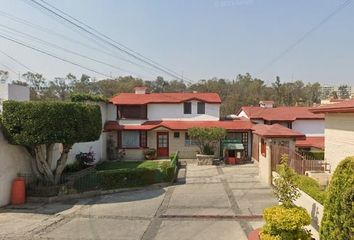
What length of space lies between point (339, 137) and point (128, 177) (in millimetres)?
10505

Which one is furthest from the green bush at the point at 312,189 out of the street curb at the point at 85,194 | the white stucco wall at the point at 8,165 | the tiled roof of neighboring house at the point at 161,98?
the tiled roof of neighboring house at the point at 161,98

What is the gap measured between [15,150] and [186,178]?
10.1 meters

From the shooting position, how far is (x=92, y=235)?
12.2 m

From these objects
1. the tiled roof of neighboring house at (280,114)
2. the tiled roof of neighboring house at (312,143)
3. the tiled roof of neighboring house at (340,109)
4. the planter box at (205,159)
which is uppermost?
the tiled roof of neighboring house at (280,114)

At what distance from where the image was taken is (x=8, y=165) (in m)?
16.6

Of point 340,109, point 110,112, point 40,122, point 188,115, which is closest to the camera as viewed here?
point 340,109

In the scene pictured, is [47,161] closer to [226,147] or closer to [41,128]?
[41,128]

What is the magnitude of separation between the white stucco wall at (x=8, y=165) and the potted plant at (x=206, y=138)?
13126mm

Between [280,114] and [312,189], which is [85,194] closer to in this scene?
[312,189]

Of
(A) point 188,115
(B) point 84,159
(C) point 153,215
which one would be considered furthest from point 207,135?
(C) point 153,215

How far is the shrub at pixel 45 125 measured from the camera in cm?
1594

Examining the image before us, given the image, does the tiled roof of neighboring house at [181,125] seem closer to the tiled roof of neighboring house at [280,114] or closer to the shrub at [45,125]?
the tiled roof of neighboring house at [280,114]

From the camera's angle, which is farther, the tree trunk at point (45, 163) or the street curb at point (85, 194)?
the tree trunk at point (45, 163)

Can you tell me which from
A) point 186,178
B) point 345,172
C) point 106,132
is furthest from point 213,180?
point 345,172
